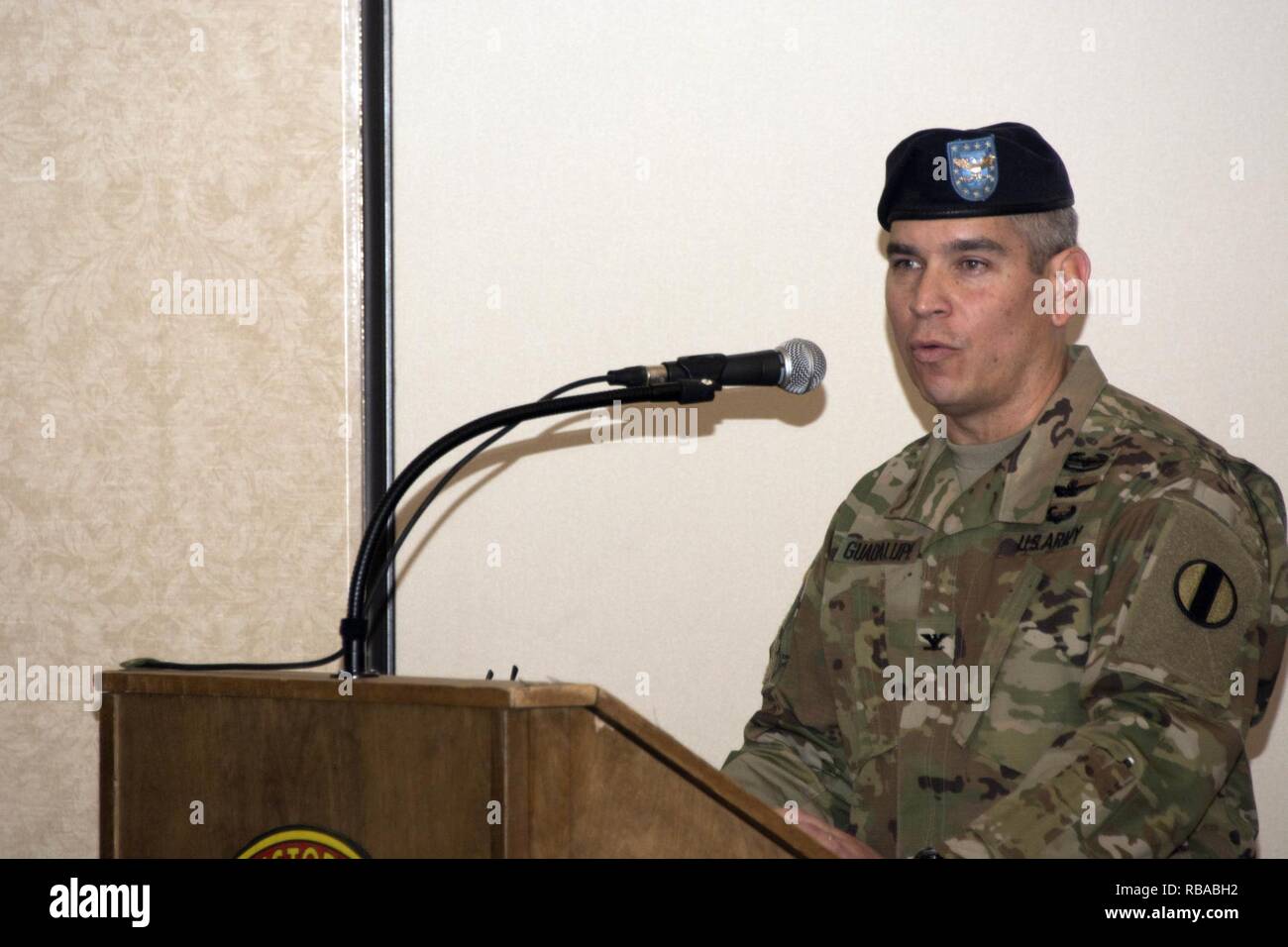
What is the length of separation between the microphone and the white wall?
670mm

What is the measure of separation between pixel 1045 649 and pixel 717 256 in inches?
35.3

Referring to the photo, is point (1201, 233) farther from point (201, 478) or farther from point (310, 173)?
point (201, 478)

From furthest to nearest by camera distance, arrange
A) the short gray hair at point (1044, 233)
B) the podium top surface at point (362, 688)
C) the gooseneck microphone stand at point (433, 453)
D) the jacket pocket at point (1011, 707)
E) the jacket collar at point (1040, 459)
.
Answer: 1. the short gray hair at point (1044, 233)
2. the jacket collar at point (1040, 459)
3. the jacket pocket at point (1011, 707)
4. the gooseneck microphone stand at point (433, 453)
5. the podium top surface at point (362, 688)

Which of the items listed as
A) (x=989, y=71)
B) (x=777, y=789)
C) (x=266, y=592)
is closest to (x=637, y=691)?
(x=777, y=789)

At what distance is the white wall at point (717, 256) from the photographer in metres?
2.13

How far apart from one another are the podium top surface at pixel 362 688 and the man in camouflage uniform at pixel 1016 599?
0.59 metres

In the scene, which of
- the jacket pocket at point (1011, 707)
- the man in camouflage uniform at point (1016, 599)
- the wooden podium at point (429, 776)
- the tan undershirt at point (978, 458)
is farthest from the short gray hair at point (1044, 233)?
the wooden podium at point (429, 776)

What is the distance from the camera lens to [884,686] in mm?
1911

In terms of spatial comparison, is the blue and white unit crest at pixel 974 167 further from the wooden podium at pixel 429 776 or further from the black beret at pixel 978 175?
the wooden podium at pixel 429 776

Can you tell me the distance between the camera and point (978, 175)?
6.31 feet

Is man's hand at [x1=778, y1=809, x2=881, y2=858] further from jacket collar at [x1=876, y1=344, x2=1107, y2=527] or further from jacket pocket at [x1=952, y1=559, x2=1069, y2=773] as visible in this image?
jacket collar at [x1=876, y1=344, x2=1107, y2=527]

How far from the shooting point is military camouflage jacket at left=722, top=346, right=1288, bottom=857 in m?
1.46

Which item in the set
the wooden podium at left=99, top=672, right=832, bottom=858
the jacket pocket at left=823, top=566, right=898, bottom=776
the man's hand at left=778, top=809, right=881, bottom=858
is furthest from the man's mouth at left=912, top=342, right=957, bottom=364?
the wooden podium at left=99, top=672, right=832, bottom=858

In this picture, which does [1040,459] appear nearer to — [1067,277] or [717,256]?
[1067,277]
